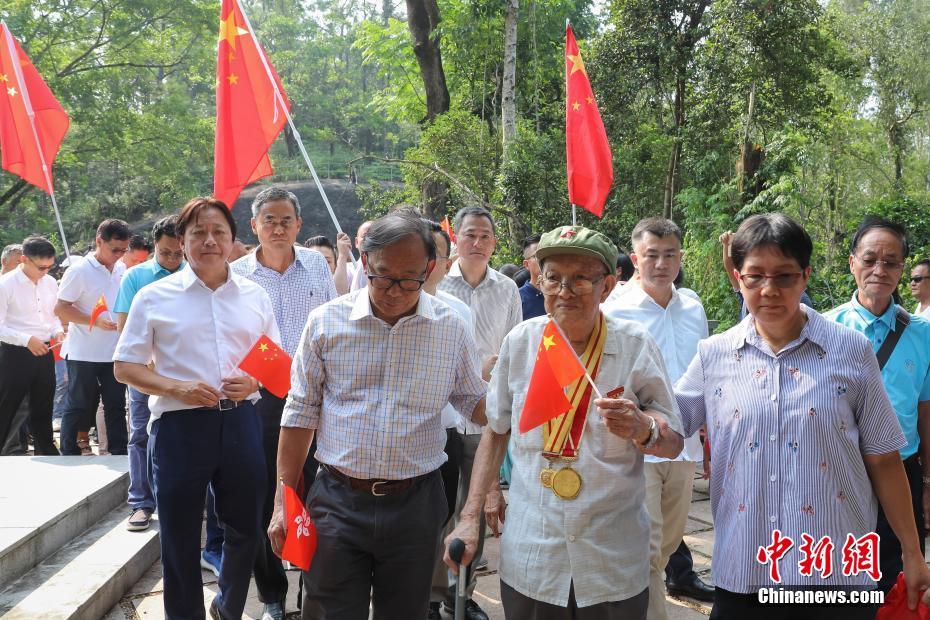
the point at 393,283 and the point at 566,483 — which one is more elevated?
the point at 393,283

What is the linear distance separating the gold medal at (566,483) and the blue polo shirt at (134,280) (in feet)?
10.0

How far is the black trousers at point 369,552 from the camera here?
2.42 metres

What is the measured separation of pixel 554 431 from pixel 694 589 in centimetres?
229

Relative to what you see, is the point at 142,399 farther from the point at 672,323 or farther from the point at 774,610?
the point at 774,610

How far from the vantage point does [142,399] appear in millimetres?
4715

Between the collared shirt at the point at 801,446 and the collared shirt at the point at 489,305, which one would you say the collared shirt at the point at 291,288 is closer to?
the collared shirt at the point at 489,305

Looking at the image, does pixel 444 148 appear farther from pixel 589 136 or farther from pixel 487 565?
pixel 487 565

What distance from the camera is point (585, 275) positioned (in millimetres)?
2238

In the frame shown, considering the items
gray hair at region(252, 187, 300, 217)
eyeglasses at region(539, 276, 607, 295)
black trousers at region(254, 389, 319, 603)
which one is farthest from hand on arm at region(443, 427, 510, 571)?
gray hair at region(252, 187, 300, 217)

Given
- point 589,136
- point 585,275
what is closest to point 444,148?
point 589,136

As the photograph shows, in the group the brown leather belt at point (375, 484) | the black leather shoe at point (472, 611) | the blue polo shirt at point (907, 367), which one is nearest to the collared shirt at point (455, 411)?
the black leather shoe at point (472, 611)

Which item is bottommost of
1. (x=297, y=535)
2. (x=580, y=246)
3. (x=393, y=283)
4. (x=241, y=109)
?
(x=297, y=535)

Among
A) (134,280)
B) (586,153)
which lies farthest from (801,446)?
(586,153)

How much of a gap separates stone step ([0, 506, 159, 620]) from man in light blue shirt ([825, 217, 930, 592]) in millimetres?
3633
